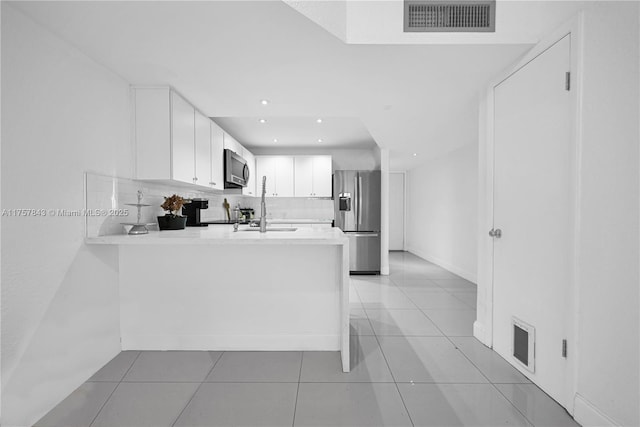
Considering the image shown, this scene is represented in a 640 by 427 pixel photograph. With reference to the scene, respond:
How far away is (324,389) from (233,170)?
2857 mm

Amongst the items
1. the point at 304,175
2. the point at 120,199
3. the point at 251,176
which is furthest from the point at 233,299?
the point at 304,175

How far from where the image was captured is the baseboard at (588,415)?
1.33 meters

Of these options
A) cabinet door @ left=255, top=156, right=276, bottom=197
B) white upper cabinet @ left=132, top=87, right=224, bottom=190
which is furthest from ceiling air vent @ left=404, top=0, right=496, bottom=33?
cabinet door @ left=255, top=156, right=276, bottom=197

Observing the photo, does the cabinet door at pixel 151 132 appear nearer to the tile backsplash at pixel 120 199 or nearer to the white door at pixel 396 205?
the tile backsplash at pixel 120 199

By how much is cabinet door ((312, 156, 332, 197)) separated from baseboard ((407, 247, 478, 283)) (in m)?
2.58

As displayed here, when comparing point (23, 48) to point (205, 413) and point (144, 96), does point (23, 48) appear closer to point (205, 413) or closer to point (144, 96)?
point (144, 96)

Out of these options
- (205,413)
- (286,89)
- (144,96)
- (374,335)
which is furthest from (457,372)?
(144,96)

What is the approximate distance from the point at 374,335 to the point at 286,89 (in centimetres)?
226

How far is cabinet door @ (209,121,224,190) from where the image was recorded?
3266mm

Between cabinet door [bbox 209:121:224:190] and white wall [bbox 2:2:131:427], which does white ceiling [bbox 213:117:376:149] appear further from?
white wall [bbox 2:2:131:427]

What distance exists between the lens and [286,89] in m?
2.36

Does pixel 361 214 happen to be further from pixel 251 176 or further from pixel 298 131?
pixel 251 176

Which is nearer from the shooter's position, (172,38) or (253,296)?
(172,38)

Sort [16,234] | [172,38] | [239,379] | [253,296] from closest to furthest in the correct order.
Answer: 1. [16,234]
2. [172,38]
3. [239,379]
4. [253,296]
